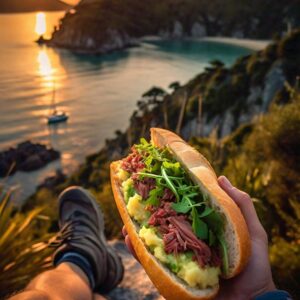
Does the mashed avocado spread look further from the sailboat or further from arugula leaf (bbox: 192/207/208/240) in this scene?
the sailboat

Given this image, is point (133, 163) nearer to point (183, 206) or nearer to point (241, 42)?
point (183, 206)

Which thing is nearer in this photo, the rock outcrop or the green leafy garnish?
the green leafy garnish

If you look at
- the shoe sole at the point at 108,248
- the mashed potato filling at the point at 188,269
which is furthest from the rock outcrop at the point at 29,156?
the mashed potato filling at the point at 188,269

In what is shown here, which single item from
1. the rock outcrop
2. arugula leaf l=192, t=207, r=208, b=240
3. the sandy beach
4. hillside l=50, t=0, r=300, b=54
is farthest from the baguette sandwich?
the sandy beach

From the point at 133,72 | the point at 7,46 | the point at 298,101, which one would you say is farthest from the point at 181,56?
the point at 298,101

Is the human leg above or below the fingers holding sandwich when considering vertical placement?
below

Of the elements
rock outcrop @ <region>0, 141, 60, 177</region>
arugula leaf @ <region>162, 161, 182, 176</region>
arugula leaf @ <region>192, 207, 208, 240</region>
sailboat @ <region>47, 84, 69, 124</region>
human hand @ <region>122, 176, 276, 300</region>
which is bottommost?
rock outcrop @ <region>0, 141, 60, 177</region>
